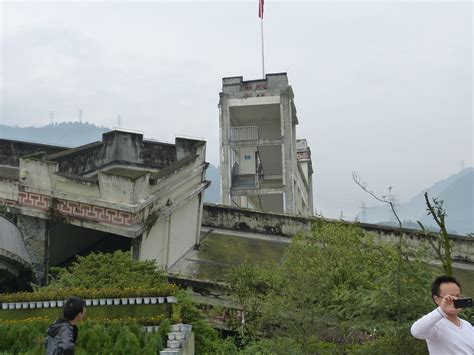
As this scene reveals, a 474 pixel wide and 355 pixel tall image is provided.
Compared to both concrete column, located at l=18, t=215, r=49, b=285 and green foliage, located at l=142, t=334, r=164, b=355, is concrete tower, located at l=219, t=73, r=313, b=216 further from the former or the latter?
green foliage, located at l=142, t=334, r=164, b=355

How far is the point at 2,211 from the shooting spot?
15.4 m

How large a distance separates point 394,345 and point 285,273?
517 cm

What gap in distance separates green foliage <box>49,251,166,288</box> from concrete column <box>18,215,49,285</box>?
8.35ft

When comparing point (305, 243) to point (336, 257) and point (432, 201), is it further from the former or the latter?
point (432, 201)

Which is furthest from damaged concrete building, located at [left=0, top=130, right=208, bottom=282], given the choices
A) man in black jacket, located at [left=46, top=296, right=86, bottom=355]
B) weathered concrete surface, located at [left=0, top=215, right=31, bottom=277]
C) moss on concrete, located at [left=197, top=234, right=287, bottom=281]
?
man in black jacket, located at [left=46, top=296, right=86, bottom=355]

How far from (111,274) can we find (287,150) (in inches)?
749

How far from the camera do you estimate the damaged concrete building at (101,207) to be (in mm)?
14742

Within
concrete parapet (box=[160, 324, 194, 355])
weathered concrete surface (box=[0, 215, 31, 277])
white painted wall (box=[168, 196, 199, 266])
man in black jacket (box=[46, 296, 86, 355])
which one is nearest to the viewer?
man in black jacket (box=[46, 296, 86, 355])

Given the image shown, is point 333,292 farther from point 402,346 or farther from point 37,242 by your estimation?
point 37,242

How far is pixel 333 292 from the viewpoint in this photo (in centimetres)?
1045

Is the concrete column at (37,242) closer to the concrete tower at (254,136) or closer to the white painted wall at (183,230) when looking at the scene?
the white painted wall at (183,230)

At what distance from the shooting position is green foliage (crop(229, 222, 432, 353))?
7602mm

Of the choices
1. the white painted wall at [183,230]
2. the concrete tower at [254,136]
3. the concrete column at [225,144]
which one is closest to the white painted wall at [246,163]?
the concrete tower at [254,136]

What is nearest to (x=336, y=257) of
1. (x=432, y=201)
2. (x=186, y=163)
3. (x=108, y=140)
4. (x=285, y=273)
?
(x=285, y=273)
